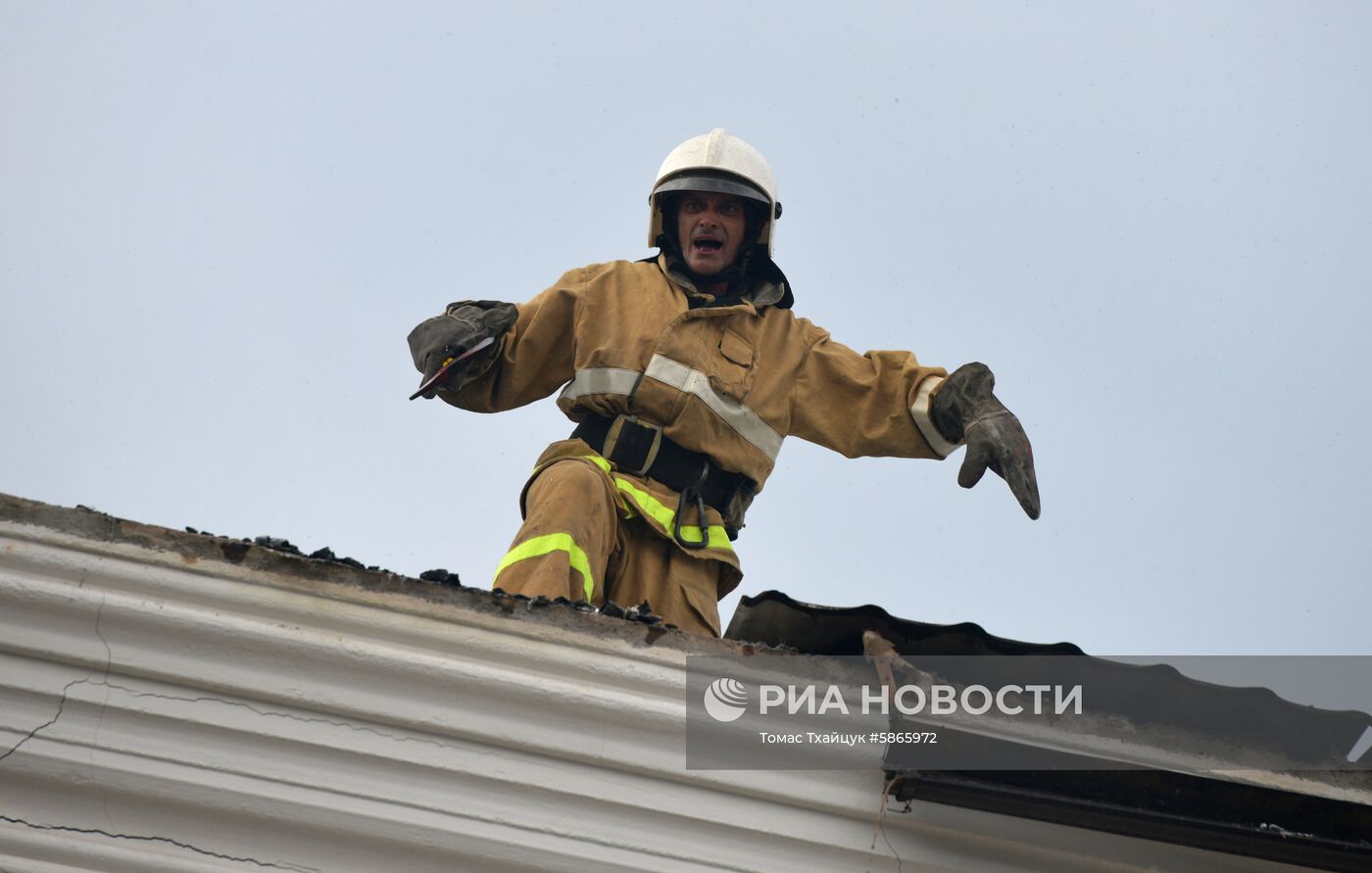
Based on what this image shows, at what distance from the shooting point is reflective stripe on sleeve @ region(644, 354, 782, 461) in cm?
506

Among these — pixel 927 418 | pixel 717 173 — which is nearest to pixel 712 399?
pixel 927 418

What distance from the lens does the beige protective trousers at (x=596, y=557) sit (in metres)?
4.32

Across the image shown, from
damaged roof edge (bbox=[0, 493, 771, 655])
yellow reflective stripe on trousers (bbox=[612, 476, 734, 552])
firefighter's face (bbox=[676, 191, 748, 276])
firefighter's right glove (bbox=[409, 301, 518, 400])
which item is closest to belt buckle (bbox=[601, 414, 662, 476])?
yellow reflective stripe on trousers (bbox=[612, 476, 734, 552])

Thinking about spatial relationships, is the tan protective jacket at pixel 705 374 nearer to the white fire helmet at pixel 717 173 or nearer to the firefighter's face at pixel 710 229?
the firefighter's face at pixel 710 229

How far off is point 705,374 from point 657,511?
54 cm

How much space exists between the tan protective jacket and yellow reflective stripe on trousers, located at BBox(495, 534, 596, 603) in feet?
2.32

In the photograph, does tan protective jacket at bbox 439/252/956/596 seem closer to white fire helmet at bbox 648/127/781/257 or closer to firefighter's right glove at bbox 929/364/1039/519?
firefighter's right glove at bbox 929/364/1039/519

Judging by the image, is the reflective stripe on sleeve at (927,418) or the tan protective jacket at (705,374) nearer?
the tan protective jacket at (705,374)

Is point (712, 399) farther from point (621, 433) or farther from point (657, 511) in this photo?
point (657, 511)

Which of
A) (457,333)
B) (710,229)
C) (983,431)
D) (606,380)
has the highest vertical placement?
(710,229)

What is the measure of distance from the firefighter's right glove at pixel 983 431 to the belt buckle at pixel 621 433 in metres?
0.93

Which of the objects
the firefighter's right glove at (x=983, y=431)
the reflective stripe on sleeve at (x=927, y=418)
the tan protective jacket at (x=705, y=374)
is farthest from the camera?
the reflective stripe on sleeve at (x=927, y=418)

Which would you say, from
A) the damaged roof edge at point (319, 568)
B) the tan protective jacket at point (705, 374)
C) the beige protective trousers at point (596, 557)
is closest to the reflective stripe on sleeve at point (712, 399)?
the tan protective jacket at point (705, 374)

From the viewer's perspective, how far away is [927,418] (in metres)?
5.25
